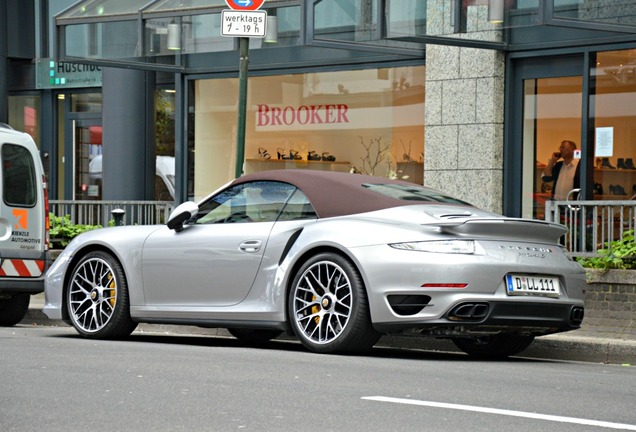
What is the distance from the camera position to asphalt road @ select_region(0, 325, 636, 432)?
230 inches

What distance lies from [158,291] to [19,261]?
2.77m

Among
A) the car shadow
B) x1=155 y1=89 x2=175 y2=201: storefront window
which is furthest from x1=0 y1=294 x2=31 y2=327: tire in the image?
x1=155 y1=89 x2=175 y2=201: storefront window

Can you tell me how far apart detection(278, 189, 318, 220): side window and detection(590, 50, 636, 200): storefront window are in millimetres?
6000

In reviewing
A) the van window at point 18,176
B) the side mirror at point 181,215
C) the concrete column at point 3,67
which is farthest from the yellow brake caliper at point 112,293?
the concrete column at point 3,67

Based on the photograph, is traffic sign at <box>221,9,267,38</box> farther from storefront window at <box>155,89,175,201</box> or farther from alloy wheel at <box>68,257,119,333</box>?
storefront window at <box>155,89,175,201</box>

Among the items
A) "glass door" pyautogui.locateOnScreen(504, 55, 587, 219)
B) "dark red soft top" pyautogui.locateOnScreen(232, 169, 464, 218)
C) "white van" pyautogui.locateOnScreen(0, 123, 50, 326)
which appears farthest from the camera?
"glass door" pyautogui.locateOnScreen(504, 55, 587, 219)

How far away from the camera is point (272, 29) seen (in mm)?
15578

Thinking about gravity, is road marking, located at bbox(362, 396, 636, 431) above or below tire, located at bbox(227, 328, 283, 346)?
above

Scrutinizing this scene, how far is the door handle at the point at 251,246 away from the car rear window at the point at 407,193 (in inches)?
35.6

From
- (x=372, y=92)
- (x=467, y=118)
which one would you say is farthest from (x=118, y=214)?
(x=467, y=118)

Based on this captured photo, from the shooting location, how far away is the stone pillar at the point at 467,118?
1528 cm

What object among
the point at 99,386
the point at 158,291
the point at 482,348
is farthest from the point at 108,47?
the point at 99,386

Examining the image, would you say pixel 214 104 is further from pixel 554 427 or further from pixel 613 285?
pixel 554 427

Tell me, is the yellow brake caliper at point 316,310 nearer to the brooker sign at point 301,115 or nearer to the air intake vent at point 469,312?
the air intake vent at point 469,312
